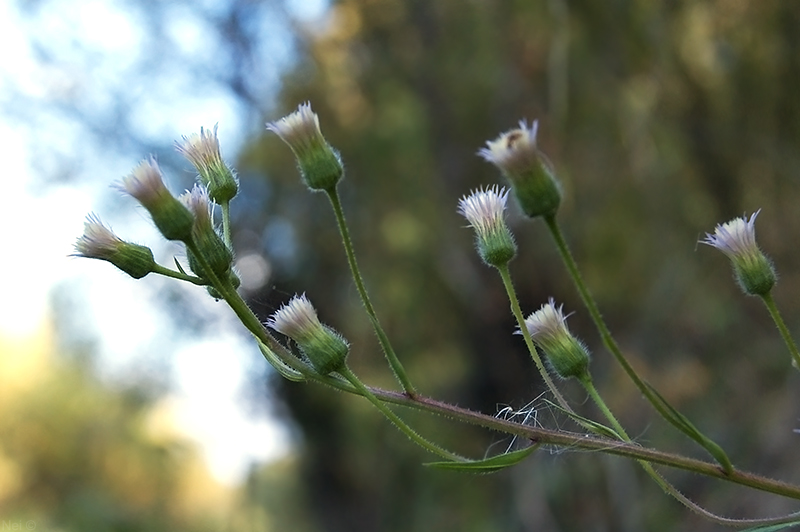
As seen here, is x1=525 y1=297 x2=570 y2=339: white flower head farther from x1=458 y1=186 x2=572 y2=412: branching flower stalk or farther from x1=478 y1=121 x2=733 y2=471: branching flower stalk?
x1=478 y1=121 x2=733 y2=471: branching flower stalk

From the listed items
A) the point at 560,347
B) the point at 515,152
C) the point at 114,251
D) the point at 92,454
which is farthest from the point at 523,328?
the point at 92,454

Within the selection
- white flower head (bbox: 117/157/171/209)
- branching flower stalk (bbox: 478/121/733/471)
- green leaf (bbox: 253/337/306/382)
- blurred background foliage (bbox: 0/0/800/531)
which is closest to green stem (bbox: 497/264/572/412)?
branching flower stalk (bbox: 478/121/733/471)

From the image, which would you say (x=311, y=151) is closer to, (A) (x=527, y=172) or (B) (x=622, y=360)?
A: (A) (x=527, y=172)

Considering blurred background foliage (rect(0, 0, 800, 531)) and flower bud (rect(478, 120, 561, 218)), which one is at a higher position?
blurred background foliage (rect(0, 0, 800, 531))

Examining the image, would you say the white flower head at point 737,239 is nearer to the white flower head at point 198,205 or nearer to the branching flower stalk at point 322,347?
the branching flower stalk at point 322,347

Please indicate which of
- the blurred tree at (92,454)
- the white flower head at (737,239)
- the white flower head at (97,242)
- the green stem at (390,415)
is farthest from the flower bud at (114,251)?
the blurred tree at (92,454)

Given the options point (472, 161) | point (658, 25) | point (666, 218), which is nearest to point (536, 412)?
point (658, 25)
